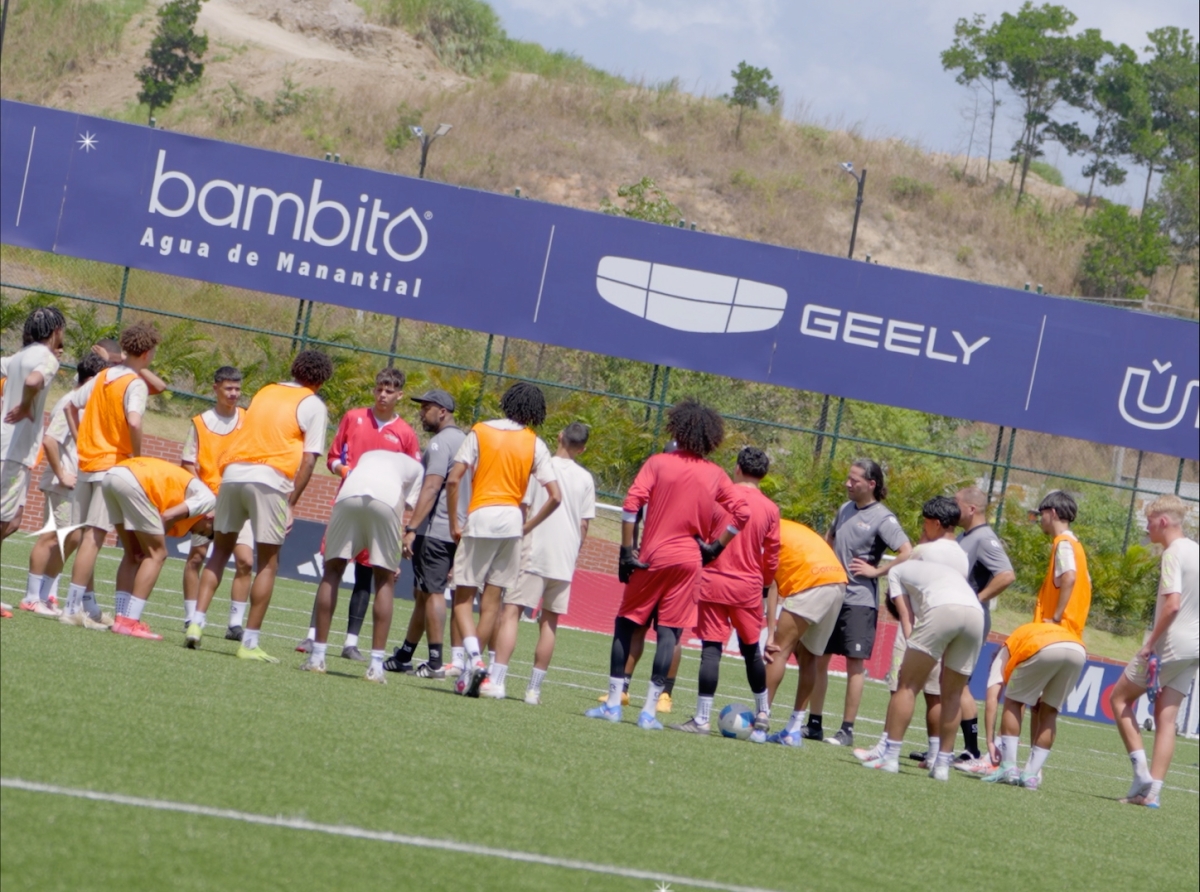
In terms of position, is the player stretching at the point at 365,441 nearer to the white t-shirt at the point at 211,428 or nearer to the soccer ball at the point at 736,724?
the white t-shirt at the point at 211,428

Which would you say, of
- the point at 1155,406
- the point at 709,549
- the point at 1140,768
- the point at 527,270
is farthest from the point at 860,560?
the point at 1155,406

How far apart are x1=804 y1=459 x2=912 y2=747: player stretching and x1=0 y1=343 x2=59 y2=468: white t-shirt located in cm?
518

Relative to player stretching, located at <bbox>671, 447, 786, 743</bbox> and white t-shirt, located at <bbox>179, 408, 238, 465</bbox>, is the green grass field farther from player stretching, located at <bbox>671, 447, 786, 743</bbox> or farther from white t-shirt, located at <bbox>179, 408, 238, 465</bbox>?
white t-shirt, located at <bbox>179, 408, 238, 465</bbox>

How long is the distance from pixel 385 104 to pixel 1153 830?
51603 mm

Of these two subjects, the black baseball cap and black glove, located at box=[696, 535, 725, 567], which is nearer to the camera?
black glove, located at box=[696, 535, 725, 567]

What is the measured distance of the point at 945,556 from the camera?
354 inches

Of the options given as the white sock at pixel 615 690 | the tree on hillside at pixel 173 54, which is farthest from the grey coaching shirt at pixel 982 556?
the tree on hillside at pixel 173 54

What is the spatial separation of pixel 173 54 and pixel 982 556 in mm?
52904

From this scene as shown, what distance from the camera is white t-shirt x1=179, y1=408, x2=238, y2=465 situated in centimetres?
1006

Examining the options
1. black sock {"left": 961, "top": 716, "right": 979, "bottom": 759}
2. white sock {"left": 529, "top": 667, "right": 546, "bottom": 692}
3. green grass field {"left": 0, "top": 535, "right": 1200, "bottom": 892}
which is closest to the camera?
green grass field {"left": 0, "top": 535, "right": 1200, "bottom": 892}

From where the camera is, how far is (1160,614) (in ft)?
30.9

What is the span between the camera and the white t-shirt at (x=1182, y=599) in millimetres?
9383

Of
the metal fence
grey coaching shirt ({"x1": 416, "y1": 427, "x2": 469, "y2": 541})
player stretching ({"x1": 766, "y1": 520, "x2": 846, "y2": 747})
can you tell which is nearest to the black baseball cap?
grey coaching shirt ({"x1": 416, "y1": 427, "x2": 469, "y2": 541})

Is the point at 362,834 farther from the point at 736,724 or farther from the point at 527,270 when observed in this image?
the point at 527,270
